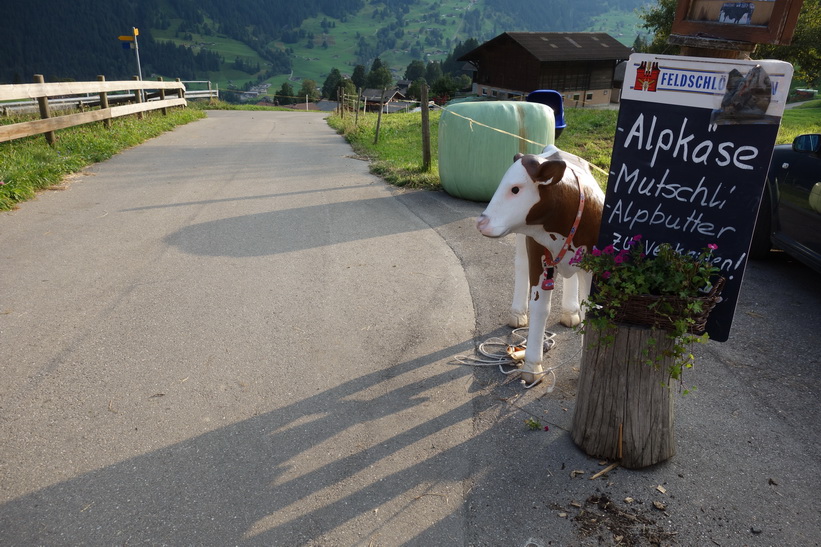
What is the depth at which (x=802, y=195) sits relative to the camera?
18.3ft

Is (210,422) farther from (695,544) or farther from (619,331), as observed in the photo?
(695,544)

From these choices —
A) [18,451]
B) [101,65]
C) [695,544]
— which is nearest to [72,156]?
[18,451]

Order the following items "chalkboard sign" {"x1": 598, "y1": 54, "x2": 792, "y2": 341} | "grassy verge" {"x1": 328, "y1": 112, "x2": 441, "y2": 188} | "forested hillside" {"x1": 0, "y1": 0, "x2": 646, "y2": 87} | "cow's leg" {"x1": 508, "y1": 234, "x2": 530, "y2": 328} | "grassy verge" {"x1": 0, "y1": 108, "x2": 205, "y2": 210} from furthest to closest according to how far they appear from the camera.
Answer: "forested hillside" {"x1": 0, "y1": 0, "x2": 646, "y2": 87}
"grassy verge" {"x1": 328, "y1": 112, "x2": 441, "y2": 188}
"grassy verge" {"x1": 0, "y1": 108, "x2": 205, "y2": 210}
"cow's leg" {"x1": 508, "y1": 234, "x2": 530, "y2": 328}
"chalkboard sign" {"x1": 598, "y1": 54, "x2": 792, "y2": 341}

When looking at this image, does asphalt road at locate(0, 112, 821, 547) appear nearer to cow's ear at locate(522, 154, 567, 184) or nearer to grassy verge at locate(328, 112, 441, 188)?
cow's ear at locate(522, 154, 567, 184)

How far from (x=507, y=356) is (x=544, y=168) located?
1580 millimetres

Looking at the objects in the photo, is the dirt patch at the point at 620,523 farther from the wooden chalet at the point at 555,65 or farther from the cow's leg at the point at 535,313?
the wooden chalet at the point at 555,65

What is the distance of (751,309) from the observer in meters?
5.38

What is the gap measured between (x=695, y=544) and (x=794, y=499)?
2.45 ft

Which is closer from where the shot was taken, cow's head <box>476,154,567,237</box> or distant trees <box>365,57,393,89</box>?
cow's head <box>476,154,567,237</box>

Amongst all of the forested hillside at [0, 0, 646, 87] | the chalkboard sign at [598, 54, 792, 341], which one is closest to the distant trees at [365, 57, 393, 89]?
the forested hillside at [0, 0, 646, 87]

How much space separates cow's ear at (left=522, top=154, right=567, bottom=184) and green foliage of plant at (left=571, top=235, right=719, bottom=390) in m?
0.63

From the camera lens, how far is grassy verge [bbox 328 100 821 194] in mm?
10648

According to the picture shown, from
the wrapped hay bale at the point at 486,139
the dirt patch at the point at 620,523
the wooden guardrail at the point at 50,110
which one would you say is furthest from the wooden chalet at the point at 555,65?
the dirt patch at the point at 620,523

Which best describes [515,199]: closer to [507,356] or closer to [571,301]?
[507,356]
